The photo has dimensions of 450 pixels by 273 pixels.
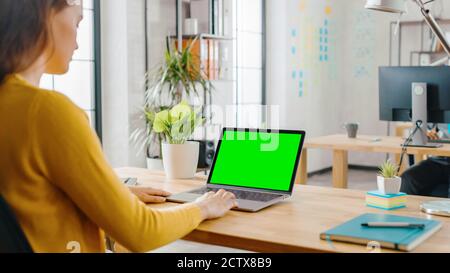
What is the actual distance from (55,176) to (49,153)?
5 centimetres

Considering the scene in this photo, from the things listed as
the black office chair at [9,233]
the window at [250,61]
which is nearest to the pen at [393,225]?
the black office chair at [9,233]

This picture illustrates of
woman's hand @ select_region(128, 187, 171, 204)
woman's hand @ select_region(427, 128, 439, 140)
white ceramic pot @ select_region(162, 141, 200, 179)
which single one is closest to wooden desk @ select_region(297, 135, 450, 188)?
woman's hand @ select_region(427, 128, 439, 140)

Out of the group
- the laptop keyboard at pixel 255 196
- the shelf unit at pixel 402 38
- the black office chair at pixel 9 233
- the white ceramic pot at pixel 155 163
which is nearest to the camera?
the black office chair at pixel 9 233

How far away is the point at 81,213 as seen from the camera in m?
1.35

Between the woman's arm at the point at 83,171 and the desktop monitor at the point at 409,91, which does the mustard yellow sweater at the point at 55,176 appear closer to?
the woman's arm at the point at 83,171

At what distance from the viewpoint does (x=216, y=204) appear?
1.70 metres

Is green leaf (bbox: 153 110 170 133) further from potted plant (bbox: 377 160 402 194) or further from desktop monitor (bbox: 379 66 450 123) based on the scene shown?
desktop monitor (bbox: 379 66 450 123)

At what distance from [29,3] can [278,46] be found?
5.06 metres

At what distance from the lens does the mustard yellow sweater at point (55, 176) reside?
1221 millimetres

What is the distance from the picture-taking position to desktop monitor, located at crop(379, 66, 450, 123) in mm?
3615

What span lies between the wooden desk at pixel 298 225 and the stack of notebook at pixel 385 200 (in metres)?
0.03

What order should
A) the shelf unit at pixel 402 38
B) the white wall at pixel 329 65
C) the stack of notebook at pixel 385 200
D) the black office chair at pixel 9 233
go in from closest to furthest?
the black office chair at pixel 9 233, the stack of notebook at pixel 385 200, the white wall at pixel 329 65, the shelf unit at pixel 402 38
